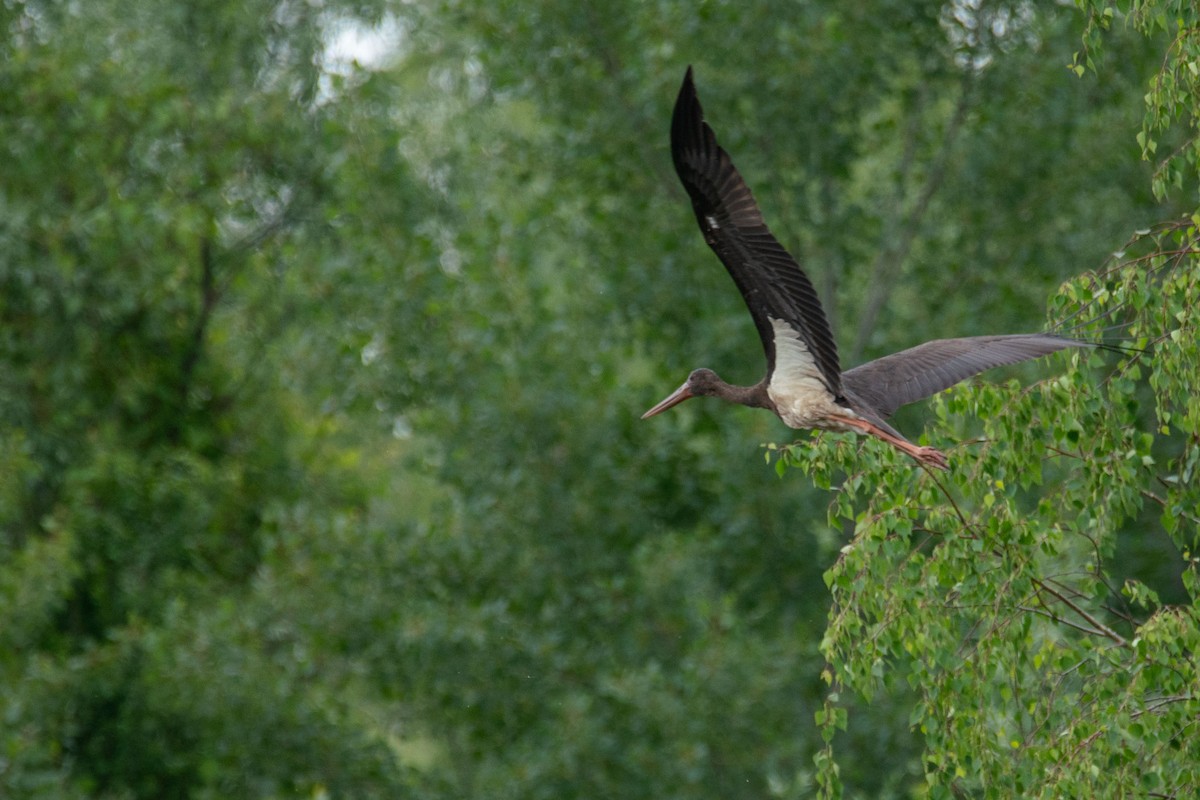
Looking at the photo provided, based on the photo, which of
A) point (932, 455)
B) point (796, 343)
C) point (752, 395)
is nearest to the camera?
point (932, 455)

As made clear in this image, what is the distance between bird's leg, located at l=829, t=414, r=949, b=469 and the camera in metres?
5.57

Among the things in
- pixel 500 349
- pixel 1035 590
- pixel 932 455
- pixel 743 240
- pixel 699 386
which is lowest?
pixel 1035 590

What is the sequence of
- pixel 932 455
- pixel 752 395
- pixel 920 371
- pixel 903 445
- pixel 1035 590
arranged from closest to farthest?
pixel 1035 590, pixel 932 455, pixel 903 445, pixel 920 371, pixel 752 395

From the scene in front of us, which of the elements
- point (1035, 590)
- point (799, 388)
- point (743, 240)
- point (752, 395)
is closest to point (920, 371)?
point (799, 388)

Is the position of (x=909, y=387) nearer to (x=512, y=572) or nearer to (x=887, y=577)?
(x=887, y=577)

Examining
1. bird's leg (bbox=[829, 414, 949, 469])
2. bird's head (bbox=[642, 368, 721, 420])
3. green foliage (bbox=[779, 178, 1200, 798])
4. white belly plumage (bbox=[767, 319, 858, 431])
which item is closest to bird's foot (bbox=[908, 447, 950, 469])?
bird's leg (bbox=[829, 414, 949, 469])

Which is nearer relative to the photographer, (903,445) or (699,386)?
(903,445)

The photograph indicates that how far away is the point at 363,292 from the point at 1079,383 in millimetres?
7566

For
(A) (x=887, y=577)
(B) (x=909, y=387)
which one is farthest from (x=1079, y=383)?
(B) (x=909, y=387)

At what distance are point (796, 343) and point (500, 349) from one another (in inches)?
223

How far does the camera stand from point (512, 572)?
12078 millimetres

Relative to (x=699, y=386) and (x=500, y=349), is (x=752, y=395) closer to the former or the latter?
(x=699, y=386)

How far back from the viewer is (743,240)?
601cm

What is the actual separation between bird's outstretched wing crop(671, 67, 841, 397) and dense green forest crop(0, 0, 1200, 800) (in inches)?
171
